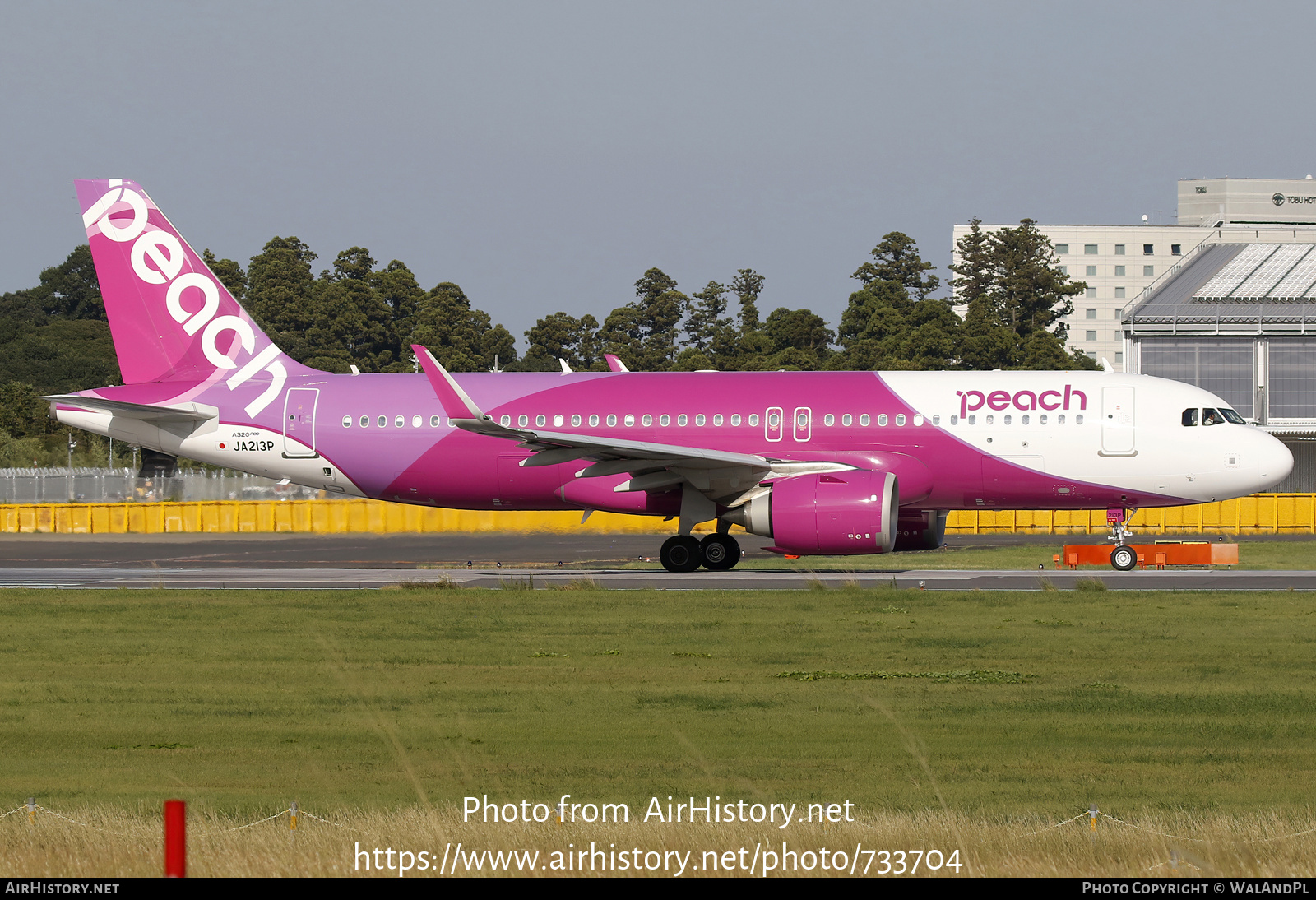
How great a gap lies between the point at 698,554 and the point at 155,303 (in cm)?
1376

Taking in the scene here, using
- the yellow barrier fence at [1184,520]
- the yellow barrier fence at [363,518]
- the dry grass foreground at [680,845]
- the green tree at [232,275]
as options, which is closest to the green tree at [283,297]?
the green tree at [232,275]

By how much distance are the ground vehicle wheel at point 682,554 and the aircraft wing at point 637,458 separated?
62.1 inches

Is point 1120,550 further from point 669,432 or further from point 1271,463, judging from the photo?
point 669,432

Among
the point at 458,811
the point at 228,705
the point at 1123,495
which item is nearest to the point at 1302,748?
the point at 458,811

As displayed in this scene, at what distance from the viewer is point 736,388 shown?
32.2m

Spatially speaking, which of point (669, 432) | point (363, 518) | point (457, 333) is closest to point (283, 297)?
point (457, 333)

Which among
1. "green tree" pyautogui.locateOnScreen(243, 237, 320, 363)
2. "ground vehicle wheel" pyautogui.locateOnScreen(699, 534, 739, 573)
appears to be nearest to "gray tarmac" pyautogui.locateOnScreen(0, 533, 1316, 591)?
"ground vehicle wheel" pyautogui.locateOnScreen(699, 534, 739, 573)

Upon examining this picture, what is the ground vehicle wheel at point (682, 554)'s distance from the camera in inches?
1270

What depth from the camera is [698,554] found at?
3234 centimetres

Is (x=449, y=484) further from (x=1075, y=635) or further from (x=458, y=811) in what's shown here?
(x=458, y=811)

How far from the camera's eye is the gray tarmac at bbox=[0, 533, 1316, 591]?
2978cm

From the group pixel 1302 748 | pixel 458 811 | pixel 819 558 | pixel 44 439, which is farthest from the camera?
pixel 44 439
